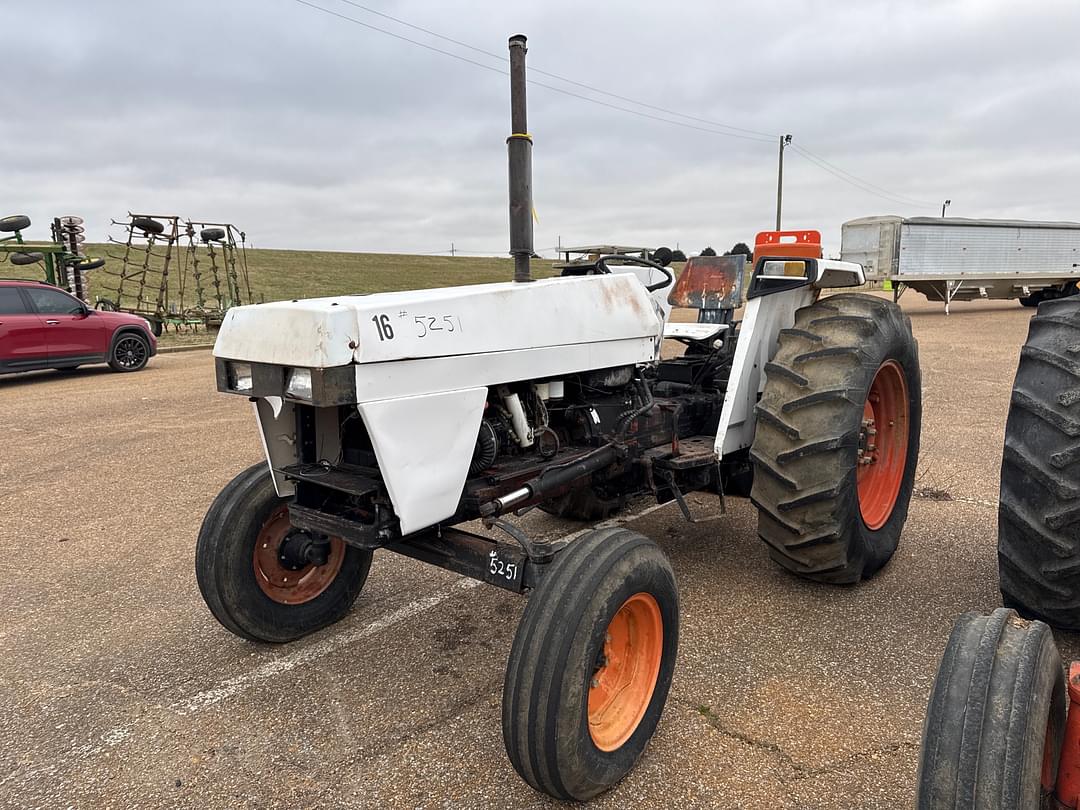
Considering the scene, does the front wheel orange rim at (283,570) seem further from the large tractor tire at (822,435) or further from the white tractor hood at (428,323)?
the large tractor tire at (822,435)

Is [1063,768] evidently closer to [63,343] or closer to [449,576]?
[449,576]

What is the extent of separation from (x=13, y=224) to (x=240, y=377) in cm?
1526

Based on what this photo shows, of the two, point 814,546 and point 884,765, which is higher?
point 814,546

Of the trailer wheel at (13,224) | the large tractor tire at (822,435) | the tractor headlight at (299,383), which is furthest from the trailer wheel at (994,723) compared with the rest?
the trailer wheel at (13,224)

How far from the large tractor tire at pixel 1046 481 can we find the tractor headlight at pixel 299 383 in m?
2.44

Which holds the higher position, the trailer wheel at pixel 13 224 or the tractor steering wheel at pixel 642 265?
the trailer wheel at pixel 13 224

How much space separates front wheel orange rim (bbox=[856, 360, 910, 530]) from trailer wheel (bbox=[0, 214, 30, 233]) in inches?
636

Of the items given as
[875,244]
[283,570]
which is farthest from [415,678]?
[875,244]

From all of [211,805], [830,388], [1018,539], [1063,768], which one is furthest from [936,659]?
[211,805]

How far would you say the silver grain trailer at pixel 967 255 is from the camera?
1802 centimetres

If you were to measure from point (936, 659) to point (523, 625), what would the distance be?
183 centimetres

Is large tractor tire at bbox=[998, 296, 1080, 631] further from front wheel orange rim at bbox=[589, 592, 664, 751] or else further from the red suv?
the red suv

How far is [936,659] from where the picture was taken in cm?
288

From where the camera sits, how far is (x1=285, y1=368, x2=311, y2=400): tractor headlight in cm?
219
